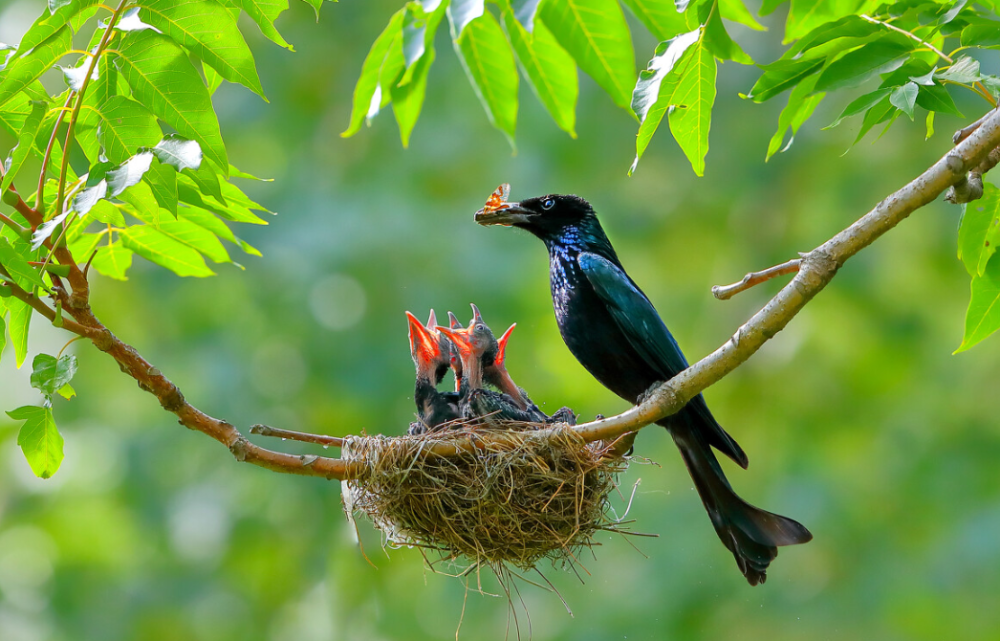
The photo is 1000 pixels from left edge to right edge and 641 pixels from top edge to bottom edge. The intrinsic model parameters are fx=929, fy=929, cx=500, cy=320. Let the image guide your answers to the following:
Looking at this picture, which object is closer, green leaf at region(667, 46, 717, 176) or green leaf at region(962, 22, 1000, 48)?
green leaf at region(962, 22, 1000, 48)

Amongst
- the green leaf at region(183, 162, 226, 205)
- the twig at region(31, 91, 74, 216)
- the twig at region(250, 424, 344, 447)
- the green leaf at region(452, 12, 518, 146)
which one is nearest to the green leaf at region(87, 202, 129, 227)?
the twig at region(31, 91, 74, 216)

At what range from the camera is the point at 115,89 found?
94.8 inches

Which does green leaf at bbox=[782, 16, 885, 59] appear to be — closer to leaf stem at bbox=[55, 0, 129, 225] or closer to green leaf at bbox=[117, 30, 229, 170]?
green leaf at bbox=[117, 30, 229, 170]

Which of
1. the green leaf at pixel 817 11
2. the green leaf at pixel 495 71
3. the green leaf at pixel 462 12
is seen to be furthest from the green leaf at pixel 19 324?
the green leaf at pixel 817 11

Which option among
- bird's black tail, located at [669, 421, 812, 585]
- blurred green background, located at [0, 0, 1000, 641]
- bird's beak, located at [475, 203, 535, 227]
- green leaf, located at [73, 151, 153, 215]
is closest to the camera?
green leaf, located at [73, 151, 153, 215]

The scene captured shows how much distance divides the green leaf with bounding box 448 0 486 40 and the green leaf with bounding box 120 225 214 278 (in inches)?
46.8

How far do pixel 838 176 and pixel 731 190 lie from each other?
39.9 inches

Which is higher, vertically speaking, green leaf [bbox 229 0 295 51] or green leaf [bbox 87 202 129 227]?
green leaf [bbox 229 0 295 51]

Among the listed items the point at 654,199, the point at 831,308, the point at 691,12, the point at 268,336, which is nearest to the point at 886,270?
the point at 831,308

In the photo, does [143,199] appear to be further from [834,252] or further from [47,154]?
[834,252]

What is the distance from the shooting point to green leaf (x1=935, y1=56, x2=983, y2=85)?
2076mm

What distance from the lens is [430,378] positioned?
4422 millimetres

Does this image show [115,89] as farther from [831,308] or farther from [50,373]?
[831,308]

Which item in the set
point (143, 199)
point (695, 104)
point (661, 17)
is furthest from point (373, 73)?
point (695, 104)
